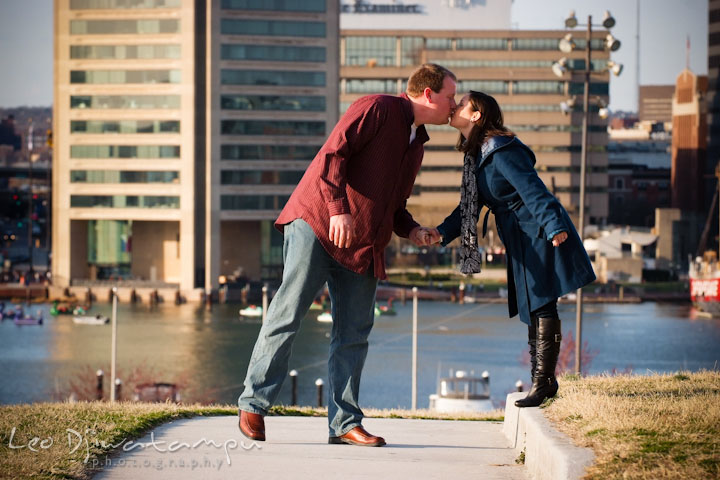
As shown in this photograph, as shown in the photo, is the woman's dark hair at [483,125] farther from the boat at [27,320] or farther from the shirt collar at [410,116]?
the boat at [27,320]

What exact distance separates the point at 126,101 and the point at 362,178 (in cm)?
9660

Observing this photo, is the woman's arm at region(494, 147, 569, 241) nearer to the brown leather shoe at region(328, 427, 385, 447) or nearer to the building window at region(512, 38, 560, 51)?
the brown leather shoe at region(328, 427, 385, 447)

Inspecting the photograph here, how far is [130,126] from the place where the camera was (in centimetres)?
10125

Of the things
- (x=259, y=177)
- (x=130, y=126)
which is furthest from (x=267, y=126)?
(x=130, y=126)

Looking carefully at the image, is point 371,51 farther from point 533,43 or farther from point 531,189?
point 531,189

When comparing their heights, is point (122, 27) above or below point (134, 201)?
above

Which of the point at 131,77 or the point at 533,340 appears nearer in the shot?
the point at 533,340

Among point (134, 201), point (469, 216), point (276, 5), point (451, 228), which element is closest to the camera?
point (469, 216)

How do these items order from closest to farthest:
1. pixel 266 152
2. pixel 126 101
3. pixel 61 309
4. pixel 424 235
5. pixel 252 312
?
pixel 424 235 < pixel 252 312 < pixel 61 309 < pixel 266 152 < pixel 126 101

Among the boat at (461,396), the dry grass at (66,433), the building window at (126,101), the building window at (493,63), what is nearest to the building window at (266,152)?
the building window at (126,101)

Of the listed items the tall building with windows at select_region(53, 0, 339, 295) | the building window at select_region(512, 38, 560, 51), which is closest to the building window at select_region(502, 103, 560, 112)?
the building window at select_region(512, 38, 560, 51)

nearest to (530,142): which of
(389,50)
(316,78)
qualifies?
(389,50)

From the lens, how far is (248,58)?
100m

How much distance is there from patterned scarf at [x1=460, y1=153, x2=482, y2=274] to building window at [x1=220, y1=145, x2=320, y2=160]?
302 feet
